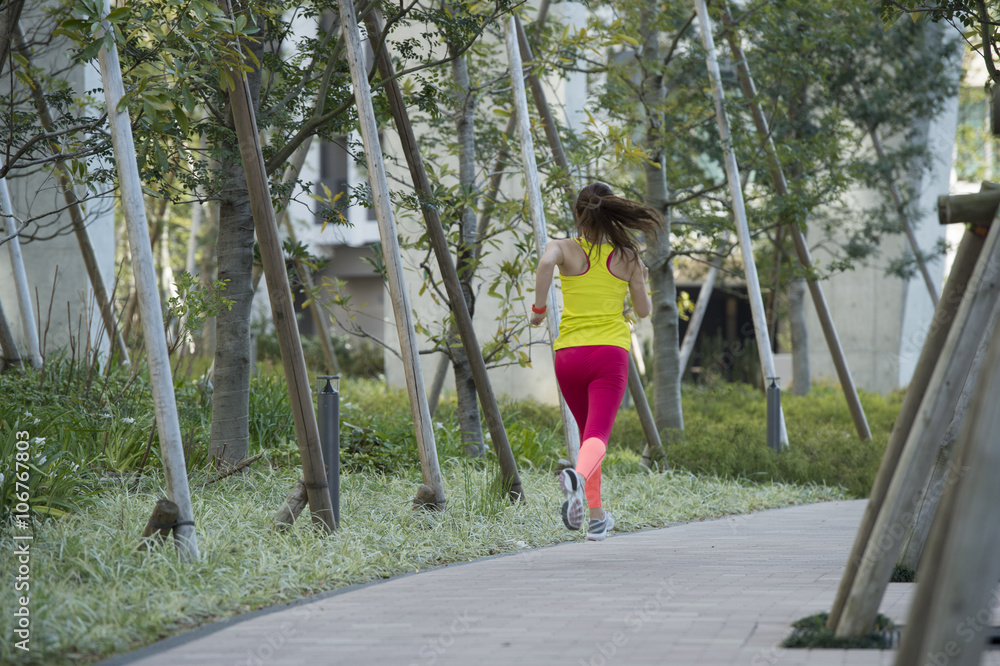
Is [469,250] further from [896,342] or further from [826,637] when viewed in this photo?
[896,342]

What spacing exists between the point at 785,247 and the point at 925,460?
13.2 meters

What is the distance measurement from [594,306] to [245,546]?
7.20 feet

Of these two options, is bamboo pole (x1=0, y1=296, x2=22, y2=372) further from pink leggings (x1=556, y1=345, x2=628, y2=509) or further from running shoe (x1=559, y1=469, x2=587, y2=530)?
running shoe (x1=559, y1=469, x2=587, y2=530)

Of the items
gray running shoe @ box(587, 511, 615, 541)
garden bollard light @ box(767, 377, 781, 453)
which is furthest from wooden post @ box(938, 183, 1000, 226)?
garden bollard light @ box(767, 377, 781, 453)

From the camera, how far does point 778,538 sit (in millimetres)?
5902

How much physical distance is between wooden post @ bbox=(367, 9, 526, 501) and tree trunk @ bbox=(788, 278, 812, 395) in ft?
33.9

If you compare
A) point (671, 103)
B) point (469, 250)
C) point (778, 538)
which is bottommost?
point (778, 538)

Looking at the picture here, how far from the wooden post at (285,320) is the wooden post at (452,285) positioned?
1.42m

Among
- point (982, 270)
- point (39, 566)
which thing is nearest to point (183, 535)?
point (39, 566)

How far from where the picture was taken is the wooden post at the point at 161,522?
14.1 ft

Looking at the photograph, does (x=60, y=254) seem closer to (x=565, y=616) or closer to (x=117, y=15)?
(x=117, y=15)

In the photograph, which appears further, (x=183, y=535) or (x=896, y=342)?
(x=896, y=342)

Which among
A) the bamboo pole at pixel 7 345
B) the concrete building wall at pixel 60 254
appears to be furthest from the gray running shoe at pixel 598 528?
the concrete building wall at pixel 60 254

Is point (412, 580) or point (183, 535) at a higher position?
point (183, 535)
